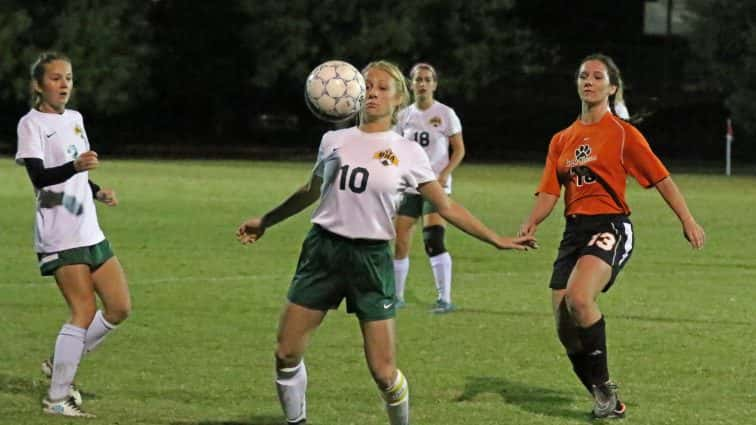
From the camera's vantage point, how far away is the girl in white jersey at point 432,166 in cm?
1356

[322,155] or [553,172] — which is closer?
A: [322,155]

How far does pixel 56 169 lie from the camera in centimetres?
820

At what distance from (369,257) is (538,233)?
14294mm

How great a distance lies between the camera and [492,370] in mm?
10281

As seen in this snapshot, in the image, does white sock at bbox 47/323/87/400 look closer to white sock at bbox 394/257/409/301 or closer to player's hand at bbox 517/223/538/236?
player's hand at bbox 517/223/538/236

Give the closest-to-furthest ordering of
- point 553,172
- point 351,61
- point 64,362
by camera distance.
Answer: point 64,362 → point 553,172 → point 351,61

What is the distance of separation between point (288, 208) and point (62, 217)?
64.2 inches

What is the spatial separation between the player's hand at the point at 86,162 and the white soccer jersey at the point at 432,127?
6.33m

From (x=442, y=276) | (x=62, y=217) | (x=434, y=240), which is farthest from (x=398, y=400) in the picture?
(x=434, y=240)

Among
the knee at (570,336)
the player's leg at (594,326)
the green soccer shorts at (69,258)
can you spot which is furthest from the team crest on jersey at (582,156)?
the green soccer shorts at (69,258)

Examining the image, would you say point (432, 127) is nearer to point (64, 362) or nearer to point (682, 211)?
point (682, 211)

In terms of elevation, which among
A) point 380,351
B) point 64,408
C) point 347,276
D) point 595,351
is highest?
point 347,276

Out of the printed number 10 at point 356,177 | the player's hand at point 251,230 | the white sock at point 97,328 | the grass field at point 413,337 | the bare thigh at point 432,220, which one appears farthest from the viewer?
the bare thigh at point 432,220

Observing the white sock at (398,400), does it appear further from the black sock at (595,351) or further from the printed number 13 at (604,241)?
the printed number 13 at (604,241)
